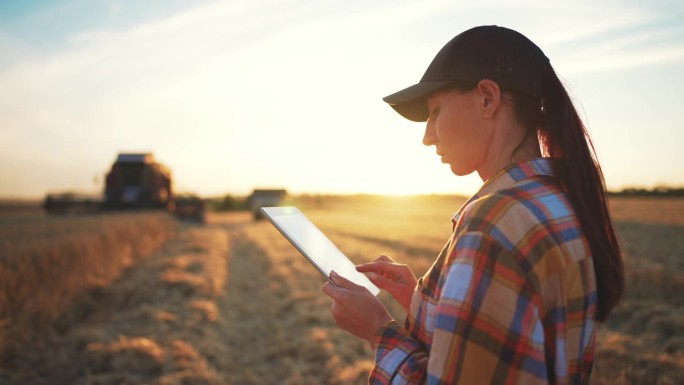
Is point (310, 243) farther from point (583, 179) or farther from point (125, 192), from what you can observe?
point (125, 192)

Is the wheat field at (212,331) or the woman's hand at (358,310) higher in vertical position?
the woman's hand at (358,310)

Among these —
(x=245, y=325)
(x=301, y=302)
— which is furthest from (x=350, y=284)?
(x=301, y=302)

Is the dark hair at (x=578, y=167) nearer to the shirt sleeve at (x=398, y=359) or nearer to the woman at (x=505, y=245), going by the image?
the woman at (x=505, y=245)

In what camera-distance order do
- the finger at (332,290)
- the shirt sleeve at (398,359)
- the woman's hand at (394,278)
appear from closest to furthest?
the shirt sleeve at (398,359) → the finger at (332,290) → the woman's hand at (394,278)

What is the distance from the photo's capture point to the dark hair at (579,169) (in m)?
1.26

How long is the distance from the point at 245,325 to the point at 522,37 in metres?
7.31

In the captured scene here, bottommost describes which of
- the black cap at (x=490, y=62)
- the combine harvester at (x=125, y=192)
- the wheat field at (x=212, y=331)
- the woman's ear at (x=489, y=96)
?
the wheat field at (x=212, y=331)

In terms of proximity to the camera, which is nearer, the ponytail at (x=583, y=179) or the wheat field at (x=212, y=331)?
the ponytail at (x=583, y=179)

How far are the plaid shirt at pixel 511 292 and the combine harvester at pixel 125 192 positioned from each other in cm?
2345

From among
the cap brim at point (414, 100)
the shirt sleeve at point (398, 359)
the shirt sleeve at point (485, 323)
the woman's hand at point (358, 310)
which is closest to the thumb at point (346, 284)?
the woman's hand at point (358, 310)

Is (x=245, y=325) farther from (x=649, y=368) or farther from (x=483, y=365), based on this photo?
(x=483, y=365)

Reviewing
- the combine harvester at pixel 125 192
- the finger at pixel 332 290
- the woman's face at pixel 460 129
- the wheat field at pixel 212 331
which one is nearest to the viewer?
the woman's face at pixel 460 129

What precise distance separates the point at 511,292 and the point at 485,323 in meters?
0.09

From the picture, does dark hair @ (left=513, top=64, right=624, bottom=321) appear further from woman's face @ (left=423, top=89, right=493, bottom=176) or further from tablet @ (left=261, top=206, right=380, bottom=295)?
tablet @ (left=261, top=206, right=380, bottom=295)
